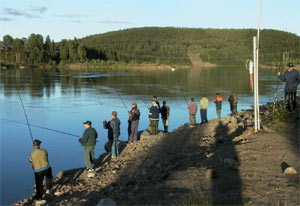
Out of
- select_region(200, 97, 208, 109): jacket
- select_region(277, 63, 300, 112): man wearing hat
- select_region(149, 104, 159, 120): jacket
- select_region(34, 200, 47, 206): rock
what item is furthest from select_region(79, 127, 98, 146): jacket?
select_region(200, 97, 208, 109): jacket

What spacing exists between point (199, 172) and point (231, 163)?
0.65 m

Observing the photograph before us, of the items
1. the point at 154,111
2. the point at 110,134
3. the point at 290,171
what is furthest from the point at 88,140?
the point at 290,171

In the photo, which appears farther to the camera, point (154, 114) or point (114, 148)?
point (154, 114)

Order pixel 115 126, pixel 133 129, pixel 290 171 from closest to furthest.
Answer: pixel 290 171 < pixel 115 126 < pixel 133 129

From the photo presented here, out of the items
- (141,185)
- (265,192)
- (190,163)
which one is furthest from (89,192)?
(265,192)

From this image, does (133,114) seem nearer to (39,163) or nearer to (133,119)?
(133,119)

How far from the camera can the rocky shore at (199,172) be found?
19.9ft

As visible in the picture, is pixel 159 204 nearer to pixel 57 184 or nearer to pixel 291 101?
pixel 57 184

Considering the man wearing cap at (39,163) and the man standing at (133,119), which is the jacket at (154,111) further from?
the man wearing cap at (39,163)

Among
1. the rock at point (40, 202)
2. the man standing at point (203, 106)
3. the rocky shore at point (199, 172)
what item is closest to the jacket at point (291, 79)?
the rocky shore at point (199, 172)

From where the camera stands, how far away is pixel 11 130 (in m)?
17.0

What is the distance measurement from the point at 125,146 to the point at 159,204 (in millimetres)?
7322

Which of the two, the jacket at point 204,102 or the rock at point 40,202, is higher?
the jacket at point 204,102

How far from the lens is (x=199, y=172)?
24.0 ft
